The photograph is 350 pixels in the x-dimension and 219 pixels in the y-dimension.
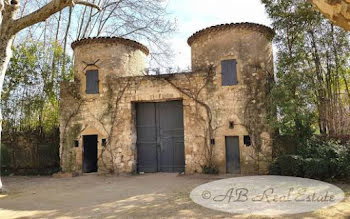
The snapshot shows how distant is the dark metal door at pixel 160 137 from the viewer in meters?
10.9

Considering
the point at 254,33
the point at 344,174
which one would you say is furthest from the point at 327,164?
the point at 254,33

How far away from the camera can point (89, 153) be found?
11789mm

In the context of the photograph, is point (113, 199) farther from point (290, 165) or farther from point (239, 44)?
point (239, 44)

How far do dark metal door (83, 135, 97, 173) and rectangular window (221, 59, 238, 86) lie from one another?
236 inches

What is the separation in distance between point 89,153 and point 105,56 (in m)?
4.09

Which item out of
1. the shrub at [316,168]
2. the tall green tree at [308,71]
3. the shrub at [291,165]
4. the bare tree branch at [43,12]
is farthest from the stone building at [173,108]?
the bare tree branch at [43,12]

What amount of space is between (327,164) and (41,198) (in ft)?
25.3

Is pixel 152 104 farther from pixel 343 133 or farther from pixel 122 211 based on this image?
pixel 343 133

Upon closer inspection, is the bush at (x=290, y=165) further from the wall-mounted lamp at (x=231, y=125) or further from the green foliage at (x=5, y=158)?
the green foliage at (x=5, y=158)

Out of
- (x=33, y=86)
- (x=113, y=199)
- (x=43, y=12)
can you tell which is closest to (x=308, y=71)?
(x=113, y=199)

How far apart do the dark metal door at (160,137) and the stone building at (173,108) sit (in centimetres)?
4

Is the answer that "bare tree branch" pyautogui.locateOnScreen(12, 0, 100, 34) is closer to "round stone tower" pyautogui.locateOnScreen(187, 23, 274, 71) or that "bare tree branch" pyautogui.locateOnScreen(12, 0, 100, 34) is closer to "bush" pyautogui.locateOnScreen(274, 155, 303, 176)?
"round stone tower" pyautogui.locateOnScreen(187, 23, 274, 71)

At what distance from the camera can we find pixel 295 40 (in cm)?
952

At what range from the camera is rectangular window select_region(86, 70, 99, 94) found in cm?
1141
